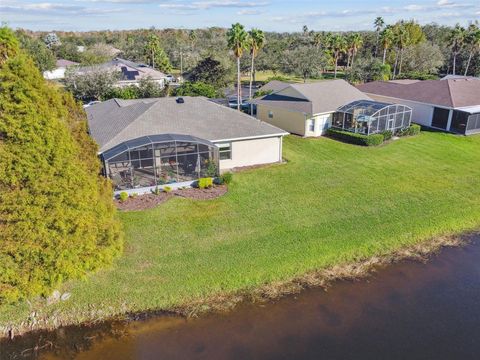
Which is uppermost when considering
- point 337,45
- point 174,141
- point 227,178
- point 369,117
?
point 337,45

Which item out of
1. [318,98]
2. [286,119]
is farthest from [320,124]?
[286,119]

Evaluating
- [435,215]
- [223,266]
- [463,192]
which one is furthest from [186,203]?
[463,192]

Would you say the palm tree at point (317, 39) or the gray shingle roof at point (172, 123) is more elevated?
the palm tree at point (317, 39)

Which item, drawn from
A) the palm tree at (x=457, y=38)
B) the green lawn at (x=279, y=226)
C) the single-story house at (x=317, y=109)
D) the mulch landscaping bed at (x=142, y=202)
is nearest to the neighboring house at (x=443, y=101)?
the single-story house at (x=317, y=109)

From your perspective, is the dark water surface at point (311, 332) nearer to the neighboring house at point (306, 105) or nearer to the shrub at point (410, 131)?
the neighboring house at point (306, 105)

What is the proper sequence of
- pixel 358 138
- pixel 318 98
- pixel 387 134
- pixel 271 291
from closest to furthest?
pixel 271 291
pixel 358 138
pixel 387 134
pixel 318 98

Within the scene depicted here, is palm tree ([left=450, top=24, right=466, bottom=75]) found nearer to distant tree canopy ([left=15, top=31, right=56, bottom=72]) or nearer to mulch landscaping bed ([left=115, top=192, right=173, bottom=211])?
mulch landscaping bed ([left=115, top=192, right=173, bottom=211])

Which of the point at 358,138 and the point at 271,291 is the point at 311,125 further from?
the point at 271,291

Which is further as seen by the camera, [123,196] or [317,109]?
[317,109]
